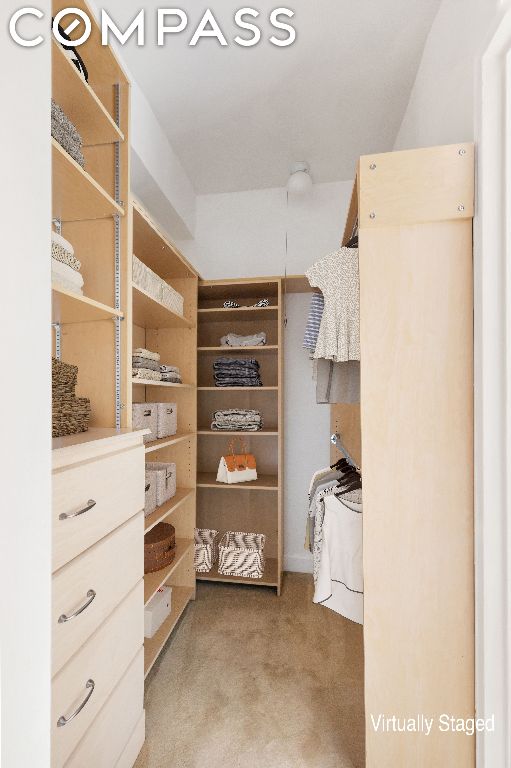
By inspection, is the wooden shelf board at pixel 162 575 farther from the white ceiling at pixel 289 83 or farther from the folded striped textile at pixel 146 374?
the white ceiling at pixel 289 83

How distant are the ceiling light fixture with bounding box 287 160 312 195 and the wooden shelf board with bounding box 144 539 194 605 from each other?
230 cm

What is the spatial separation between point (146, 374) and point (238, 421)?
89 centimetres

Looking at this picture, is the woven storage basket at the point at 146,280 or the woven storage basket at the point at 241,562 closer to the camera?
the woven storage basket at the point at 146,280

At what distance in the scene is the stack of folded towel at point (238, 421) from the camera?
2.64 m

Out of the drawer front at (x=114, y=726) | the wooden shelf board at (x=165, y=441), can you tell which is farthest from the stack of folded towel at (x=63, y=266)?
the drawer front at (x=114, y=726)

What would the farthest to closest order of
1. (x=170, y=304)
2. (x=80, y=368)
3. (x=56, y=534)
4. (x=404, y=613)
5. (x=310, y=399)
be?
(x=310, y=399)
(x=170, y=304)
(x=80, y=368)
(x=404, y=613)
(x=56, y=534)

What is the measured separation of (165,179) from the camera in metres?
2.31

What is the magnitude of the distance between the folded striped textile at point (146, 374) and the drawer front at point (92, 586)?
0.70 metres

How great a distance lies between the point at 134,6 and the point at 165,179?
32.2 inches

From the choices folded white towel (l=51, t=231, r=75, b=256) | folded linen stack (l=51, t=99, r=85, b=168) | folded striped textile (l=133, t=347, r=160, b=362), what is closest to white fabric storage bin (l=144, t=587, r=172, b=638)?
folded striped textile (l=133, t=347, r=160, b=362)

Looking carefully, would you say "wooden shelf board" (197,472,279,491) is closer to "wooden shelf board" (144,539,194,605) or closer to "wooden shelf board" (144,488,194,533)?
"wooden shelf board" (144,488,194,533)

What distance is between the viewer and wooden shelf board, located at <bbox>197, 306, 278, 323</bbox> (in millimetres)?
2523

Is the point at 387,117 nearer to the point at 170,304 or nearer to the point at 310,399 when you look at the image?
the point at 170,304

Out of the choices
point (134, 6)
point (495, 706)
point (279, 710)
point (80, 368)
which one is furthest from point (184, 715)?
point (134, 6)
